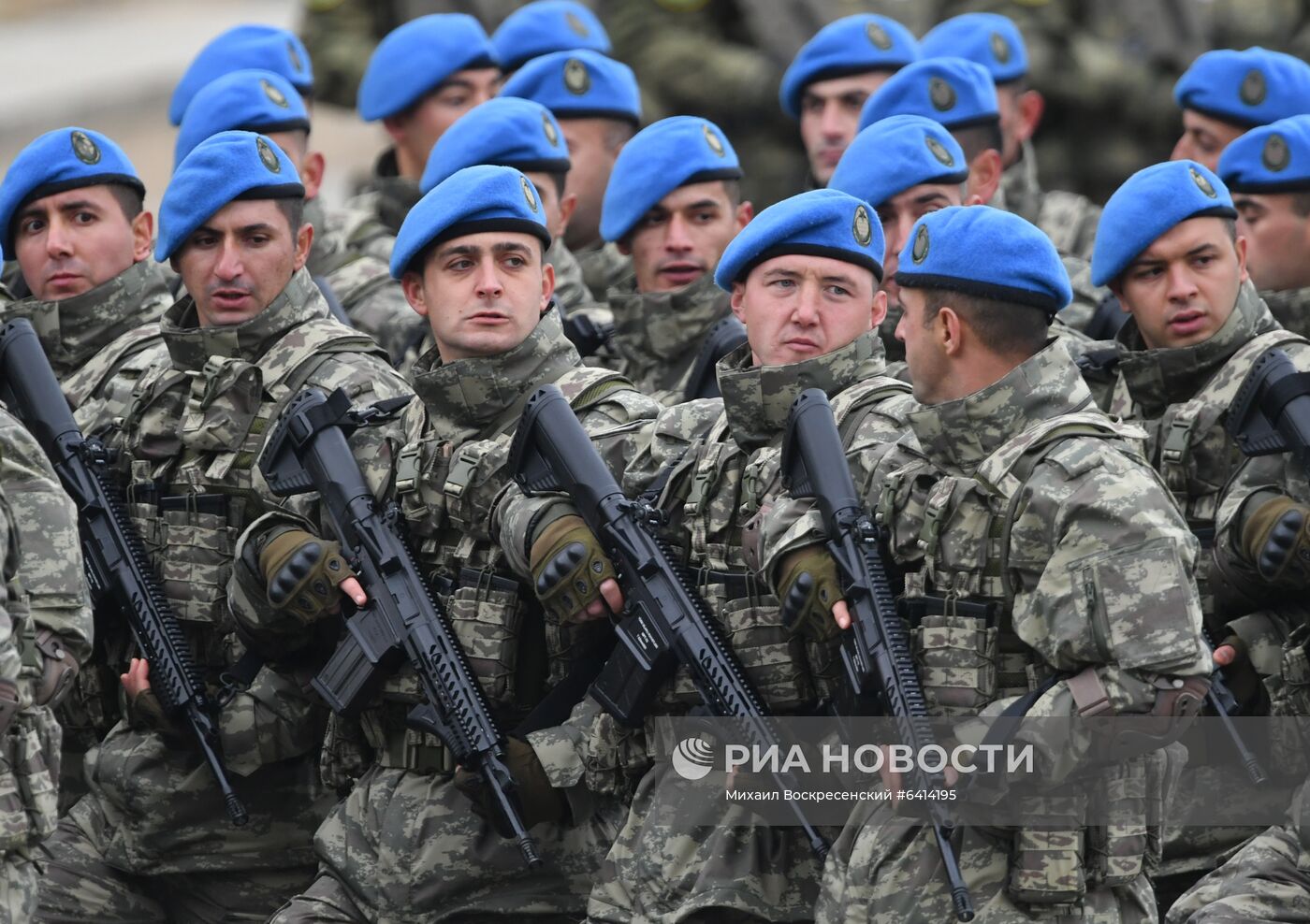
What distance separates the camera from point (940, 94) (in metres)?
10.8

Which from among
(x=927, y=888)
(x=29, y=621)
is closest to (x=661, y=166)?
(x=29, y=621)

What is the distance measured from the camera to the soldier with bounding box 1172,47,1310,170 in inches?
426

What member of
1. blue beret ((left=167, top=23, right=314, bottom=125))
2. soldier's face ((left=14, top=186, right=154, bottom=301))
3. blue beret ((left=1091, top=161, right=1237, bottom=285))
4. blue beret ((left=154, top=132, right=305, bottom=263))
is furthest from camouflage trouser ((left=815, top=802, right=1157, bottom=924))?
blue beret ((left=167, top=23, right=314, bottom=125))

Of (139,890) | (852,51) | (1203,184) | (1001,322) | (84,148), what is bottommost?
(139,890)

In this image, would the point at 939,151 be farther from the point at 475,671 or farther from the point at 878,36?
the point at 475,671

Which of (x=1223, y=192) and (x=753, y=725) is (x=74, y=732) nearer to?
(x=753, y=725)

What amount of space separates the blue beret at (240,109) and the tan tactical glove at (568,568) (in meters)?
3.73

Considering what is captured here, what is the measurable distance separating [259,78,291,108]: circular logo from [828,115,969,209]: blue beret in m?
2.75

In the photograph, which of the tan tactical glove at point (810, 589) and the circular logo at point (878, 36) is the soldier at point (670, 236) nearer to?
the circular logo at point (878, 36)

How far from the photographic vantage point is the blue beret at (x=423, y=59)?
12062 millimetres

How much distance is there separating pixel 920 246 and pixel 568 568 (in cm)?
133

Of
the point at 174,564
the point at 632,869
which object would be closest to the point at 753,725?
the point at 632,869

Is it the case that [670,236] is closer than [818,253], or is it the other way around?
[818,253]

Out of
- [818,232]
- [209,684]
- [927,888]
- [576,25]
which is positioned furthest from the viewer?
[576,25]
